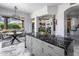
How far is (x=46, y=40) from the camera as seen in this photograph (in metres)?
1.66

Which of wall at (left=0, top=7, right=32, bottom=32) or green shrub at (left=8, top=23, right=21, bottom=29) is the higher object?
wall at (left=0, top=7, right=32, bottom=32)

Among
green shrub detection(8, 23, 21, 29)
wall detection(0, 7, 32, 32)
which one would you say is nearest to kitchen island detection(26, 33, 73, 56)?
wall detection(0, 7, 32, 32)

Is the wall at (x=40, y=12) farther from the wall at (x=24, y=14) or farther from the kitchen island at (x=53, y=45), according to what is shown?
A: the kitchen island at (x=53, y=45)

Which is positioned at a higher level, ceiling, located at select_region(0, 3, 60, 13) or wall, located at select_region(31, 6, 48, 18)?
ceiling, located at select_region(0, 3, 60, 13)

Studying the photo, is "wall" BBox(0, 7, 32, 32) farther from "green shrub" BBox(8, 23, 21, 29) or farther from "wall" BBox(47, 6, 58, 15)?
"wall" BBox(47, 6, 58, 15)

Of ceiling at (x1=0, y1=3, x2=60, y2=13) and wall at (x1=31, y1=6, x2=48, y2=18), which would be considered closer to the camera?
ceiling at (x1=0, y1=3, x2=60, y2=13)

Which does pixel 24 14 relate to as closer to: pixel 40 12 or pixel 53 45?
pixel 40 12

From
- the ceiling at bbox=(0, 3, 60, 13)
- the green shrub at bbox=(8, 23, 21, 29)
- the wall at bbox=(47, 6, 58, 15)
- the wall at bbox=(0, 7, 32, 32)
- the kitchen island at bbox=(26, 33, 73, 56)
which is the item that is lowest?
the kitchen island at bbox=(26, 33, 73, 56)

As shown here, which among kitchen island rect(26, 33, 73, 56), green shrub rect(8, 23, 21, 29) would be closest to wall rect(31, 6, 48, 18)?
green shrub rect(8, 23, 21, 29)

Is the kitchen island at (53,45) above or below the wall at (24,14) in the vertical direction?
below

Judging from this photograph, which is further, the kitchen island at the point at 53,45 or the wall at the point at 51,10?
the wall at the point at 51,10

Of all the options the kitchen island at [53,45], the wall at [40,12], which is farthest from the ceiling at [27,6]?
the kitchen island at [53,45]

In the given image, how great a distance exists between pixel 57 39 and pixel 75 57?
429 millimetres

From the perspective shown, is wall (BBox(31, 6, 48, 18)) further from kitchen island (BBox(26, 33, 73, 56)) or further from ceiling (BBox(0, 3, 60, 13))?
kitchen island (BBox(26, 33, 73, 56))
